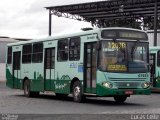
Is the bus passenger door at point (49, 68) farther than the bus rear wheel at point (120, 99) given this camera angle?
Yes

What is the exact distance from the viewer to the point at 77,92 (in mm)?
20875

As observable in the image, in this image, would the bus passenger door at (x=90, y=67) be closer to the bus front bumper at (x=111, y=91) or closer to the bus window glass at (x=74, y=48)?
the bus front bumper at (x=111, y=91)

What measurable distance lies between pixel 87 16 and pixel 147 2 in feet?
38.0

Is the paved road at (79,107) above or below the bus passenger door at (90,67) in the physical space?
below

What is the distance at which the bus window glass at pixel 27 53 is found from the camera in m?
26.2

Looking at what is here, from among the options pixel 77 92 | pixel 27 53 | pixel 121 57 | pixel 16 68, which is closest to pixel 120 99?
pixel 77 92

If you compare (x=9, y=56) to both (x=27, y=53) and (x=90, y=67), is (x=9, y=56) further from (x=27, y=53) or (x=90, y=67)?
(x=90, y=67)

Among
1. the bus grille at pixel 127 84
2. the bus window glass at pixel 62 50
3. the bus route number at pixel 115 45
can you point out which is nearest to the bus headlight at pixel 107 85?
the bus grille at pixel 127 84

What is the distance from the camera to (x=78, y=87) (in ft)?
68.2

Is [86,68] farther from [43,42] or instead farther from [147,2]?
[147,2]

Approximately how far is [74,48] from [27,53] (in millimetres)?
5727

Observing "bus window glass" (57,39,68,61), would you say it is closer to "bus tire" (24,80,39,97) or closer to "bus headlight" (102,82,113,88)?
"bus headlight" (102,82,113,88)

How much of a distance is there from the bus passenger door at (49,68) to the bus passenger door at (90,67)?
325 centimetres

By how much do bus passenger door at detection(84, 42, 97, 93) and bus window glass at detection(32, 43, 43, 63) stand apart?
185 inches
